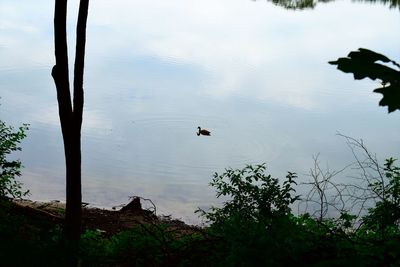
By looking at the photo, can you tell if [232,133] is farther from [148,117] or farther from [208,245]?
[208,245]

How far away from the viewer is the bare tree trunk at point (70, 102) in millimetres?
4145

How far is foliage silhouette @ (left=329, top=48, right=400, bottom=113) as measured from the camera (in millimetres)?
1865

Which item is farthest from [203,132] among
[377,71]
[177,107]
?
[377,71]

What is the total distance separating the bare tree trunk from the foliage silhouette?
271 cm

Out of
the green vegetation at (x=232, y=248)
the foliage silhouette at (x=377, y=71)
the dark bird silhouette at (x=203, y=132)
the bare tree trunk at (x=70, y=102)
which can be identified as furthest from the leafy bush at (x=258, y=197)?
the dark bird silhouette at (x=203, y=132)

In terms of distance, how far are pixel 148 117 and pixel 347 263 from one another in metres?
11.0

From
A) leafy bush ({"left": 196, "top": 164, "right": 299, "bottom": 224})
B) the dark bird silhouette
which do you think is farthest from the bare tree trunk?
the dark bird silhouette

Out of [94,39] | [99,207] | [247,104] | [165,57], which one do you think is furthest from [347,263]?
[94,39]

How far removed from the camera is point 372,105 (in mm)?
13875

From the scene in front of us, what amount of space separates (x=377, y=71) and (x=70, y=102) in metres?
2.85

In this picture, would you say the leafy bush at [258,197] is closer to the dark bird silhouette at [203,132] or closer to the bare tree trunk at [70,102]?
the bare tree trunk at [70,102]

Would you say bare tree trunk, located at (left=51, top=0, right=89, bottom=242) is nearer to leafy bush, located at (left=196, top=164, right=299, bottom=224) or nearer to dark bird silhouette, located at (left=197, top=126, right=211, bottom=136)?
leafy bush, located at (left=196, top=164, right=299, bottom=224)

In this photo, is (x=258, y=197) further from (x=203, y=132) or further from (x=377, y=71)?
(x=203, y=132)

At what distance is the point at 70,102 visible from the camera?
4.22 meters
